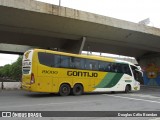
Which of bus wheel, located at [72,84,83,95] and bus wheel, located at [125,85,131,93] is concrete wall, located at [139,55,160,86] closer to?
bus wheel, located at [125,85,131,93]

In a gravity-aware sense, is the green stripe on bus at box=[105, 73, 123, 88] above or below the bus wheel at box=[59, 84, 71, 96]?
above

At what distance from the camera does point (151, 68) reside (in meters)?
45.2

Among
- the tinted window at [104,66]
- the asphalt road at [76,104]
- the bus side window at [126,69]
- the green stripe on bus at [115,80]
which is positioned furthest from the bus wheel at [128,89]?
the asphalt road at [76,104]

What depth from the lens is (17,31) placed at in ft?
86.1

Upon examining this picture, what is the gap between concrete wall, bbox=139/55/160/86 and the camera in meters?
44.1

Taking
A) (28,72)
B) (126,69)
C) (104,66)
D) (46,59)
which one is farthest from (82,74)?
(126,69)

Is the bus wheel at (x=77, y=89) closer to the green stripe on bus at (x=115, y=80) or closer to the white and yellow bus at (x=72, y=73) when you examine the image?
the white and yellow bus at (x=72, y=73)

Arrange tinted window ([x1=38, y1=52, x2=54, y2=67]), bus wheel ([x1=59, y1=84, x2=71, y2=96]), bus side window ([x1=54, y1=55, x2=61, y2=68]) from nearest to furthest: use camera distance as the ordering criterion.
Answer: tinted window ([x1=38, y1=52, x2=54, y2=67]) → bus side window ([x1=54, y1=55, x2=61, y2=68]) → bus wheel ([x1=59, y1=84, x2=71, y2=96])

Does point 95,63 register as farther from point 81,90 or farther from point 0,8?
point 0,8

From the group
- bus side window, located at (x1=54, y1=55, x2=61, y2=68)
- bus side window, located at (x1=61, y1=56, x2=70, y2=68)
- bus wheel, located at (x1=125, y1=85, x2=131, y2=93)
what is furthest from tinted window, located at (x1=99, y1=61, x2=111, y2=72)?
bus side window, located at (x1=54, y1=55, x2=61, y2=68)

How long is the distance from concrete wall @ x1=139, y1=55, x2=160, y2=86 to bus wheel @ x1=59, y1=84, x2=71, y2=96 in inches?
1092

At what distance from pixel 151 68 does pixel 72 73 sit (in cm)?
2868

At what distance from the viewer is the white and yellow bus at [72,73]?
17.5 meters

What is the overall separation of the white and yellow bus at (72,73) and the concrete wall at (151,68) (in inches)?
833
